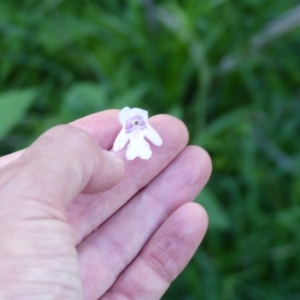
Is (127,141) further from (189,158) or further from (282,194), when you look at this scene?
(282,194)

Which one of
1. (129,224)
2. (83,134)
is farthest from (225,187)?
(83,134)

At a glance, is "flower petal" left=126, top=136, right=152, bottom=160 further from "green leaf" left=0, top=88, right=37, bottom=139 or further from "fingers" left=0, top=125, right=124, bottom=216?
"green leaf" left=0, top=88, right=37, bottom=139

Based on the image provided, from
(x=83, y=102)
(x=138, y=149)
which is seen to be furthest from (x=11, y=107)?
(x=138, y=149)

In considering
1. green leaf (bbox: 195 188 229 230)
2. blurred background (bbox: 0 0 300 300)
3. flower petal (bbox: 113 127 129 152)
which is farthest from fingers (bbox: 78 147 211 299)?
blurred background (bbox: 0 0 300 300)

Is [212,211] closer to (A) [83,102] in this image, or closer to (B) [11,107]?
(A) [83,102]

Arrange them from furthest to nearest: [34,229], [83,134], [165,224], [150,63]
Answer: [150,63] → [165,224] → [83,134] → [34,229]

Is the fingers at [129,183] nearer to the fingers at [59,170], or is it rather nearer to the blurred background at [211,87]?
the fingers at [59,170]

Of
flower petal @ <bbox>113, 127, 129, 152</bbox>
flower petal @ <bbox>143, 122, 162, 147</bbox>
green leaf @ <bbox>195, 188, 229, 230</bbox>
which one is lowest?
green leaf @ <bbox>195, 188, 229, 230</bbox>
